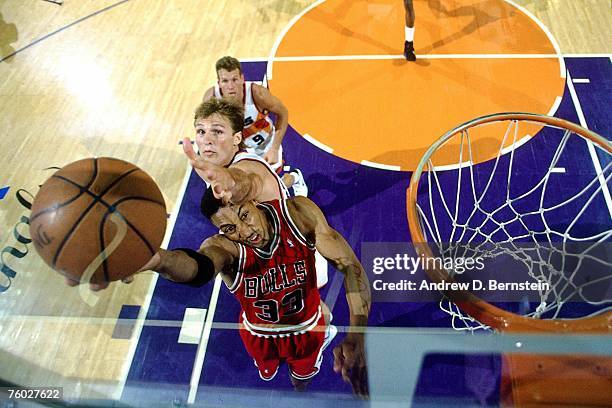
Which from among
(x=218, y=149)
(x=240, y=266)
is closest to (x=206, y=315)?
(x=240, y=266)

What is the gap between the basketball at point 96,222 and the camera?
6.82ft

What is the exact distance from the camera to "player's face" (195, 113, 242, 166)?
3.16m

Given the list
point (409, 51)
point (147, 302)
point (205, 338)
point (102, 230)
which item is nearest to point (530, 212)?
point (409, 51)

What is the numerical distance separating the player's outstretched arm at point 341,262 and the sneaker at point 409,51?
2.07 m

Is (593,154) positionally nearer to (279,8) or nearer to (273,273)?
(273,273)

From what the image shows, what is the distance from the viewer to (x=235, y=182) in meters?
2.61

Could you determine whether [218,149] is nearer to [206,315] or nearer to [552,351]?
[206,315]

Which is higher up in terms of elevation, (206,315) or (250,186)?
(250,186)

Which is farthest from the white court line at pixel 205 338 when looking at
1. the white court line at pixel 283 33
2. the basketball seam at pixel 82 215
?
the white court line at pixel 283 33

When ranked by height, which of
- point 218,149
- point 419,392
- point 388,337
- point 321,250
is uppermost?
point 419,392

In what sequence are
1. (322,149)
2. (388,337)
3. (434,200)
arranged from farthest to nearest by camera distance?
(322,149) → (434,200) → (388,337)

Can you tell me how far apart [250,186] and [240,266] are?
41cm

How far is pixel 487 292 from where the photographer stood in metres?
3.06

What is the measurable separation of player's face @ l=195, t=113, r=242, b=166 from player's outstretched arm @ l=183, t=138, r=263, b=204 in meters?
0.36
